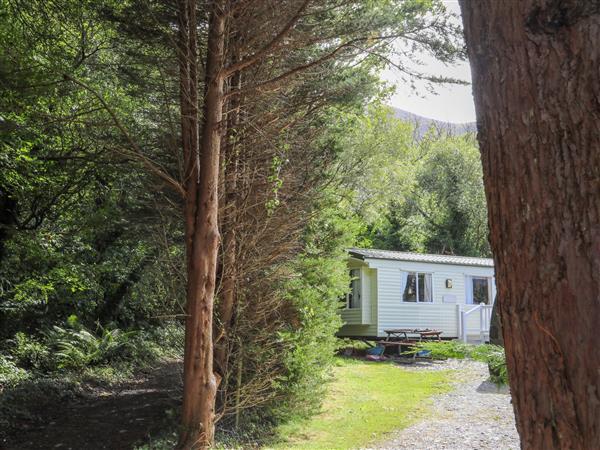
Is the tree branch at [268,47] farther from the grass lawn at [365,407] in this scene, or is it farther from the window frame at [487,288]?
the window frame at [487,288]

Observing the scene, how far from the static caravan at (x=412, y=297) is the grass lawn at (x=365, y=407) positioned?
5.29m

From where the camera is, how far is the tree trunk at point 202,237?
5.76 meters

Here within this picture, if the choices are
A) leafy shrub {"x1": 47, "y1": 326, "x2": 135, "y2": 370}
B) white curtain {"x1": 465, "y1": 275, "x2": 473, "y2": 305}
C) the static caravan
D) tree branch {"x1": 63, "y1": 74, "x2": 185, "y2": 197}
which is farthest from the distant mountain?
tree branch {"x1": 63, "y1": 74, "x2": 185, "y2": 197}

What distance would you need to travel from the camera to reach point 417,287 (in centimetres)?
2006

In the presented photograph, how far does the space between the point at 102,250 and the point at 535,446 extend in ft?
43.6

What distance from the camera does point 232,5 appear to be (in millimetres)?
6051

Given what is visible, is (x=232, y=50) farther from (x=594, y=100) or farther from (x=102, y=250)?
(x=102, y=250)

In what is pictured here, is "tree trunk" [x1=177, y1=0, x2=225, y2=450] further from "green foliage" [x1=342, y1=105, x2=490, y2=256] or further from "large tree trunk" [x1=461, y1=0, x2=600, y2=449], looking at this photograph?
"green foliage" [x1=342, y1=105, x2=490, y2=256]

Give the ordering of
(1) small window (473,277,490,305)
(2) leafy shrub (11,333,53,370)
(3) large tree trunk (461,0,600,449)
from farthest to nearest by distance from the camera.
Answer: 1. (1) small window (473,277,490,305)
2. (2) leafy shrub (11,333,53,370)
3. (3) large tree trunk (461,0,600,449)

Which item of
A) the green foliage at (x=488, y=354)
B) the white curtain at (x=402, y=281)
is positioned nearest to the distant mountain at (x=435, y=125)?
the white curtain at (x=402, y=281)

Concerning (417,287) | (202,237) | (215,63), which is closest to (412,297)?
(417,287)

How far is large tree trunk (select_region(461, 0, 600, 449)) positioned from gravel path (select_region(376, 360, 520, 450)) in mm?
6259

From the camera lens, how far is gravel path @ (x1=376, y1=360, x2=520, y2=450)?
23.9 feet

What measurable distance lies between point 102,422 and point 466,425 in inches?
204
